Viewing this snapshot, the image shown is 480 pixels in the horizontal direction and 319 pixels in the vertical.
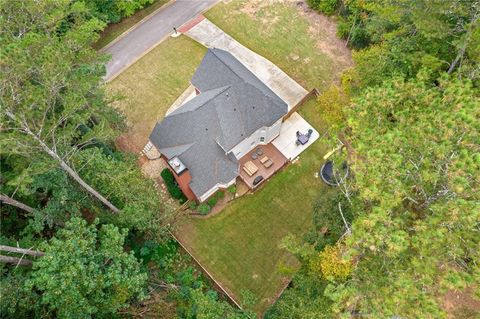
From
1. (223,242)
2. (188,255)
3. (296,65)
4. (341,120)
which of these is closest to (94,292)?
(188,255)

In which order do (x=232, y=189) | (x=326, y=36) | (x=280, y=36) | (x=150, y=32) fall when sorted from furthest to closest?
(x=150, y=32), (x=280, y=36), (x=326, y=36), (x=232, y=189)

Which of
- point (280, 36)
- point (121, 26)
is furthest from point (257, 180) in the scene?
point (121, 26)

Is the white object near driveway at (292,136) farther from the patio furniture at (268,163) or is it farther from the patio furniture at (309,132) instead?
the patio furniture at (268,163)

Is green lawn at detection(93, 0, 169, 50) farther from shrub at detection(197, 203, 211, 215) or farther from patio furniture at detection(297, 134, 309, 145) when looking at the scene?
patio furniture at detection(297, 134, 309, 145)

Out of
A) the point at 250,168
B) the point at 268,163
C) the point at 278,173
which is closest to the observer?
the point at 250,168

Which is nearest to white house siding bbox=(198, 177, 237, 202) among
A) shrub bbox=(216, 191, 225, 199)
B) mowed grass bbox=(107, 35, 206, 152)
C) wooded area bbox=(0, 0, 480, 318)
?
shrub bbox=(216, 191, 225, 199)

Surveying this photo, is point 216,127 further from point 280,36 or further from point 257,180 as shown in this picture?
point 280,36
